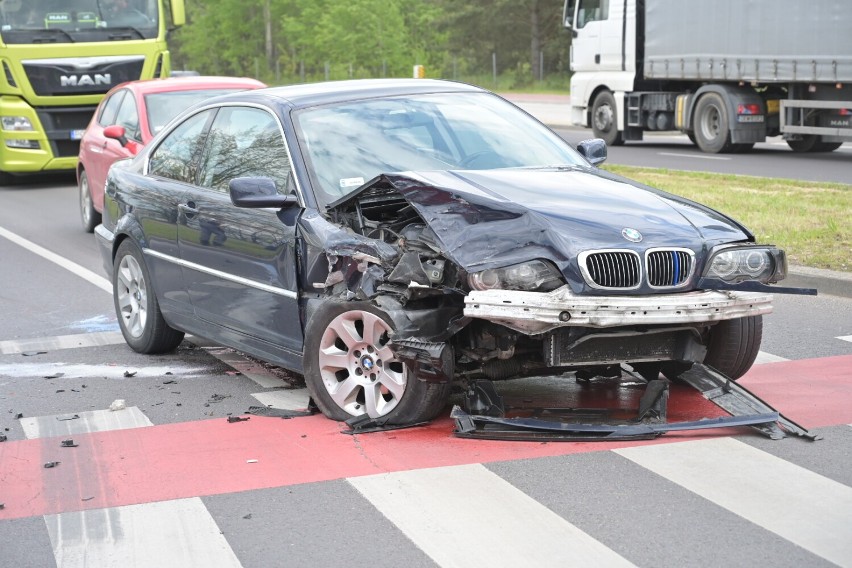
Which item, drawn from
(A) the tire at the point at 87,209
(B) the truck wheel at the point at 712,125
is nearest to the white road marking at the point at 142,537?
(A) the tire at the point at 87,209

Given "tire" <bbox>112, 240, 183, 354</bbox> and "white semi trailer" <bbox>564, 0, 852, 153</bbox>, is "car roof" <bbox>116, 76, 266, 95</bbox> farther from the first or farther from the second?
"white semi trailer" <bbox>564, 0, 852, 153</bbox>

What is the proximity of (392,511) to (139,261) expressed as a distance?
155 inches

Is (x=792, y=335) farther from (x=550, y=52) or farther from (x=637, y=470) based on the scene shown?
(x=550, y=52)

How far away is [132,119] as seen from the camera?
47.9ft

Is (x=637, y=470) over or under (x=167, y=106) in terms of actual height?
under

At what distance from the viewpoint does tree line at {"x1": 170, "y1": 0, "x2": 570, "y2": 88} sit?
63031 millimetres

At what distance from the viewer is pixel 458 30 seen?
7206 centimetres

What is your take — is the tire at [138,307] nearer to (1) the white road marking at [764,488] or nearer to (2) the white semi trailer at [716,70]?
(1) the white road marking at [764,488]

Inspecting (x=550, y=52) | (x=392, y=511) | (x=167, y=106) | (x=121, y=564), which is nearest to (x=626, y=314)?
(x=392, y=511)

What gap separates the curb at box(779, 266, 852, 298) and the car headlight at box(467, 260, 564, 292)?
5.01 m

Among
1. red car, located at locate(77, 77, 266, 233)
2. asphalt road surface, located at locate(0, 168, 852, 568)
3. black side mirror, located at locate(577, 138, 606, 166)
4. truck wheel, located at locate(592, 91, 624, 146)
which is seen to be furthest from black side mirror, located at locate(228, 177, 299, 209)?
truck wheel, located at locate(592, 91, 624, 146)

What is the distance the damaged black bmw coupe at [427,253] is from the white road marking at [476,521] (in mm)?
687

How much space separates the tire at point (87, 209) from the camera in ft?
50.1

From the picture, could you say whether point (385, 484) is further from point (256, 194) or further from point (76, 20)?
point (76, 20)
